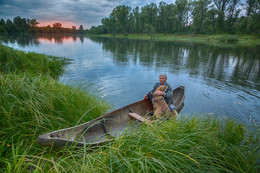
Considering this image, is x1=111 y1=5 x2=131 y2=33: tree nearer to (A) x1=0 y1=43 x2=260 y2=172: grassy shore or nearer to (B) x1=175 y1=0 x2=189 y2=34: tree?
(B) x1=175 y1=0 x2=189 y2=34: tree

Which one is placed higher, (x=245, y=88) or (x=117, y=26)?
(x=117, y=26)

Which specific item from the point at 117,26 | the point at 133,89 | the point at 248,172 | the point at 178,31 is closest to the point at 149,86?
the point at 133,89

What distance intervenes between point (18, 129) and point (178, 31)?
263 ft

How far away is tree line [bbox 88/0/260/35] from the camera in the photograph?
50.1 m

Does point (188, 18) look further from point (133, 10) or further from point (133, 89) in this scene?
point (133, 89)

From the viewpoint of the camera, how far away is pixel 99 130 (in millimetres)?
3680

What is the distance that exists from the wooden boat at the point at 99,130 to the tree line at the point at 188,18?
189ft

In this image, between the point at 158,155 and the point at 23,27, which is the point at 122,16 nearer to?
the point at 23,27

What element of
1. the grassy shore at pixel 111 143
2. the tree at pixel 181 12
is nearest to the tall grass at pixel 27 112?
the grassy shore at pixel 111 143

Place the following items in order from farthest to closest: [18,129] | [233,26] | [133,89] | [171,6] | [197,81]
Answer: [171,6] < [233,26] < [197,81] < [133,89] < [18,129]

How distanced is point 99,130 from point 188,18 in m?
81.3

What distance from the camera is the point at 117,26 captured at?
86.5 meters

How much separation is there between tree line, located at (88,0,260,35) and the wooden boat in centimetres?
5767

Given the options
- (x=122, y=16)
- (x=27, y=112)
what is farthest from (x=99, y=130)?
(x=122, y=16)
